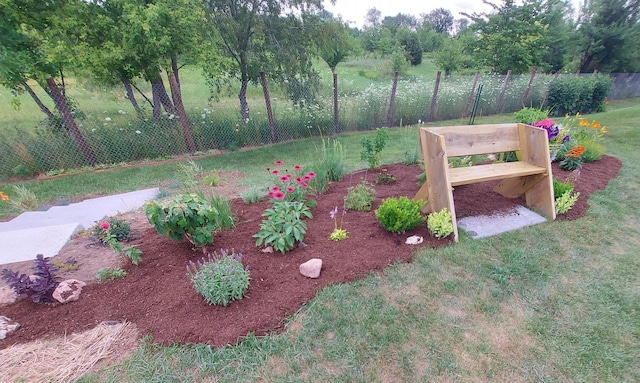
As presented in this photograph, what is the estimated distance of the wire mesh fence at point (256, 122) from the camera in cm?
500

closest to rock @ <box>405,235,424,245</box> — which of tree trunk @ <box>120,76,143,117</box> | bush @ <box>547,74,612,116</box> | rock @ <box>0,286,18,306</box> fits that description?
rock @ <box>0,286,18,306</box>

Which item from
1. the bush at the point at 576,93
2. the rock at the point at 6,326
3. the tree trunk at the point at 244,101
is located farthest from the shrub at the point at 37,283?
the bush at the point at 576,93

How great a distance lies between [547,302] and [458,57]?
2348 centimetres

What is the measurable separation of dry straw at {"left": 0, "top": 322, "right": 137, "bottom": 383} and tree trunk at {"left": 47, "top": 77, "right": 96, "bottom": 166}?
15.3 ft

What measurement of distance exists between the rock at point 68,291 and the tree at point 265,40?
4847mm

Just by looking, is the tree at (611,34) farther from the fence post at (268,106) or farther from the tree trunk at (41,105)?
the tree trunk at (41,105)

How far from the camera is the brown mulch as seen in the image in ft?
5.80

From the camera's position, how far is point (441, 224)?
256 cm

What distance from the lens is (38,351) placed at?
64.1 inches

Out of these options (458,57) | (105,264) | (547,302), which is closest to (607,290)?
(547,302)

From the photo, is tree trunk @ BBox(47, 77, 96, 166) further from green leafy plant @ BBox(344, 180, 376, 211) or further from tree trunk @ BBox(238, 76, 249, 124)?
green leafy plant @ BBox(344, 180, 376, 211)

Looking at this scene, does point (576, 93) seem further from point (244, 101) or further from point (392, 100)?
point (244, 101)

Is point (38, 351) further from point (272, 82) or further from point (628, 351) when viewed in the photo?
point (272, 82)

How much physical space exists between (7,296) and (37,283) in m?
0.38
